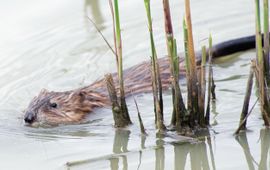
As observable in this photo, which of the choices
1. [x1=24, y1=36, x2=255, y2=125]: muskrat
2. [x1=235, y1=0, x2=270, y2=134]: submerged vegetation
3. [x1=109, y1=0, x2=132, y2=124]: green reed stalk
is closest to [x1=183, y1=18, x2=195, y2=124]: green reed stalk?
[x1=235, y1=0, x2=270, y2=134]: submerged vegetation

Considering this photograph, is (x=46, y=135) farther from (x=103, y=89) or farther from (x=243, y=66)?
(x=243, y=66)

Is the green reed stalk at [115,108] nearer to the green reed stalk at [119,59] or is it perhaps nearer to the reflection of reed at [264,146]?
the green reed stalk at [119,59]

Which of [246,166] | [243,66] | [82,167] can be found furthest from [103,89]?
[246,166]

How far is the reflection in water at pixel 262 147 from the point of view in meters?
3.83

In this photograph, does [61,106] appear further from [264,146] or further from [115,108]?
[264,146]

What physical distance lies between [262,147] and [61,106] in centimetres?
177

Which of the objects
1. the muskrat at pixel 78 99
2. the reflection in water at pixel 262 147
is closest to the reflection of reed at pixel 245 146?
the reflection in water at pixel 262 147

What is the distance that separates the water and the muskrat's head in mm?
98

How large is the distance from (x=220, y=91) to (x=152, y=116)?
2.14 feet

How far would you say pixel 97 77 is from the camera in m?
6.07

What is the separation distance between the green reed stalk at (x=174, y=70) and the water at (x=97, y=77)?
5.4 inches

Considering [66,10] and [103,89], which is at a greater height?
[66,10]

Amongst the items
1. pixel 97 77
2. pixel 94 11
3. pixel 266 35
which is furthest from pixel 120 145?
pixel 94 11

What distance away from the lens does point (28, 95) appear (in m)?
5.75
